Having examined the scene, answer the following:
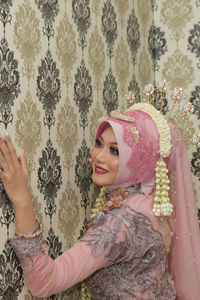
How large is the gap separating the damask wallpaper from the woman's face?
0.21 meters

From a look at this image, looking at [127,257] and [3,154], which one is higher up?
[3,154]

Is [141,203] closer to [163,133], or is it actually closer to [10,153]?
[163,133]

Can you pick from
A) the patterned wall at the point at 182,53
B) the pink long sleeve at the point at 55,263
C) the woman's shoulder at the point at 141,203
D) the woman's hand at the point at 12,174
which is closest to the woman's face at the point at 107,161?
the woman's shoulder at the point at 141,203

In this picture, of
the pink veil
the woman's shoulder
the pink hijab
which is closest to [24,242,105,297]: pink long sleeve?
the woman's shoulder

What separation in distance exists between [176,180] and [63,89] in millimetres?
685

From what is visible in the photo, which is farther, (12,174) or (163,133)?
(163,133)

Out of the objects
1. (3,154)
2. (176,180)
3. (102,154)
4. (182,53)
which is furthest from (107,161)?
(182,53)

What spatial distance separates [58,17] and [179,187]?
0.97m

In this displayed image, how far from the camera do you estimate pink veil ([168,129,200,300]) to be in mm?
1883

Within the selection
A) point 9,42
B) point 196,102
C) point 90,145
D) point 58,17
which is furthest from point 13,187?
point 196,102

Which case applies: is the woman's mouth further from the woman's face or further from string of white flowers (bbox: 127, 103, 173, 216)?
string of white flowers (bbox: 127, 103, 173, 216)

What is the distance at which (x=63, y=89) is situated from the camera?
190 cm

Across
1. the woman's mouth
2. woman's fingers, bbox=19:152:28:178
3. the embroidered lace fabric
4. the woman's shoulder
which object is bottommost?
the embroidered lace fabric

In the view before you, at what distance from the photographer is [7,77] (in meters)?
1.58
